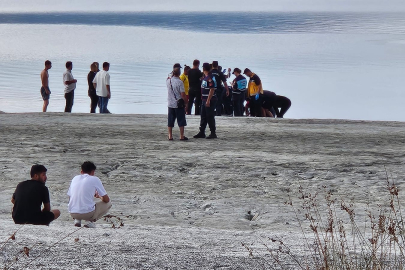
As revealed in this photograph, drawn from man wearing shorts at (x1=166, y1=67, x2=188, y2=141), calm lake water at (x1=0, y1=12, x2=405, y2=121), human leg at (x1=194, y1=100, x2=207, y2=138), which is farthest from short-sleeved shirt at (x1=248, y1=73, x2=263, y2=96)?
calm lake water at (x1=0, y1=12, x2=405, y2=121)

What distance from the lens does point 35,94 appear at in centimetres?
A: 3756

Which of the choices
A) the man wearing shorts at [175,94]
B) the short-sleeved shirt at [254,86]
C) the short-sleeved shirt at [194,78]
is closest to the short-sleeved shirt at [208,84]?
the man wearing shorts at [175,94]

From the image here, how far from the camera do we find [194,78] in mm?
18328

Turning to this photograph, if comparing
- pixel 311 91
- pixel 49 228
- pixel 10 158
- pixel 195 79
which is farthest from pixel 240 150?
pixel 311 91

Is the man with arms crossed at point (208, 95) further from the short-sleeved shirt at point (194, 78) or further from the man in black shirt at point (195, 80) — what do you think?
the short-sleeved shirt at point (194, 78)

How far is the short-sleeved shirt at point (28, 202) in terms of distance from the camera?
311 inches

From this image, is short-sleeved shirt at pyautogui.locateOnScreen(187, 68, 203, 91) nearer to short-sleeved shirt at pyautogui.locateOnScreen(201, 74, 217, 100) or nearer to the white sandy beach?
the white sandy beach

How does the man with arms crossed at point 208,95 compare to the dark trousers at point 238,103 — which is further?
the dark trousers at point 238,103

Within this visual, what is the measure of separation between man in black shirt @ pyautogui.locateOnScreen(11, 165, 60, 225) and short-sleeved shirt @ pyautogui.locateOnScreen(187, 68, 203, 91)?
10.4 m

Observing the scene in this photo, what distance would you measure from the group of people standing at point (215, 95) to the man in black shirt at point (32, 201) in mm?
5995

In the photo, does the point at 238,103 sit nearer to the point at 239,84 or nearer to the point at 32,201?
the point at 239,84

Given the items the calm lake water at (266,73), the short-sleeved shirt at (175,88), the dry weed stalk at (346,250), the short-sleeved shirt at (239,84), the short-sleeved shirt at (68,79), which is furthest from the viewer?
the calm lake water at (266,73)

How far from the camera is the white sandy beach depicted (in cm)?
645

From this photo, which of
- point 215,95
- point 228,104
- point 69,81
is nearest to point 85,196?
point 215,95
